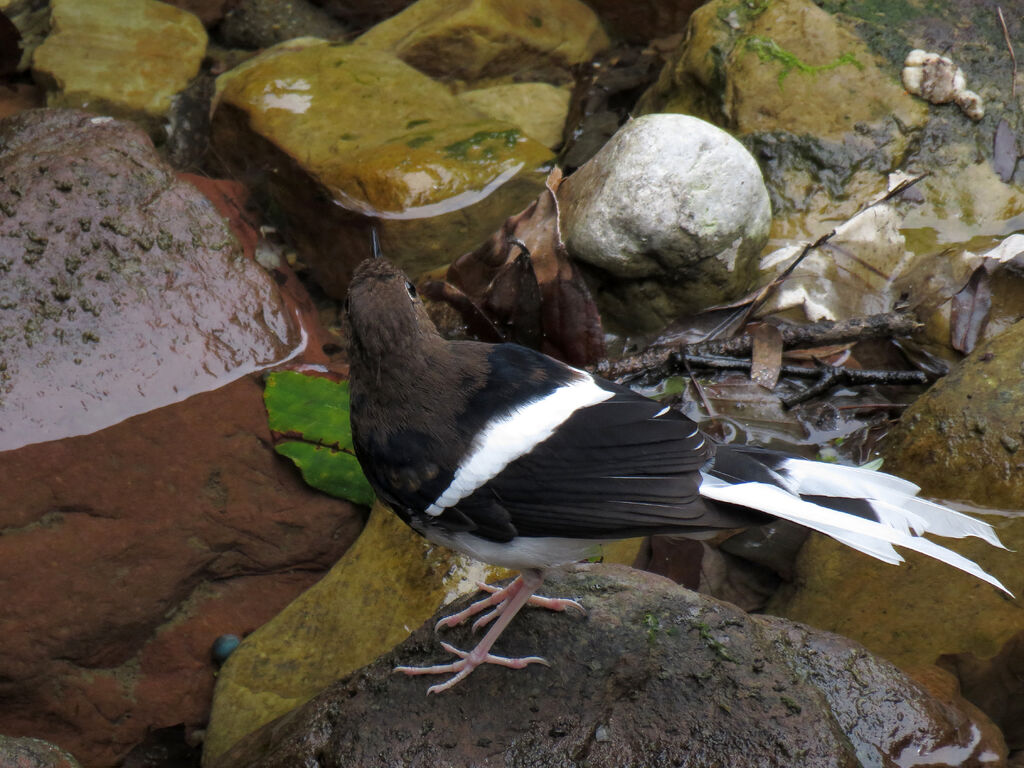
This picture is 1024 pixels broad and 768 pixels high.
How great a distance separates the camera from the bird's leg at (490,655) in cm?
289

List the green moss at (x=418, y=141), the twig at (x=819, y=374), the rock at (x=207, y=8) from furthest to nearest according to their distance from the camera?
1. the rock at (x=207, y=8)
2. the green moss at (x=418, y=141)
3. the twig at (x=819, y=374)

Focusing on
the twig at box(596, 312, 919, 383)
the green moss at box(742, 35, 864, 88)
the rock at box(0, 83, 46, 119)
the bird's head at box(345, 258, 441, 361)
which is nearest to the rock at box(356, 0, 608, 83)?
the green moss at box(742, 35, 864, 88)

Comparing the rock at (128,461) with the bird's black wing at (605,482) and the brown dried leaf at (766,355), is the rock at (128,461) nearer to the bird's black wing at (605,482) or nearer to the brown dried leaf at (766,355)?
the bird's black wing at (605,482)

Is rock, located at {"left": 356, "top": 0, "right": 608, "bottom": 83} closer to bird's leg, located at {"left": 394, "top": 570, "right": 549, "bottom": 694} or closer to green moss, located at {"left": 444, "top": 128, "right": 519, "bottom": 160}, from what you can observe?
green moss, located at {"left": 444, "top": 128, "right": 519, "bottom": 160}

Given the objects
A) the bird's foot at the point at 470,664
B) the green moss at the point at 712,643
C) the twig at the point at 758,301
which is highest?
the green moss at the point at 712,643

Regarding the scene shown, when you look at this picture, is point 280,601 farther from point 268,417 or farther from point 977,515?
point 977,515

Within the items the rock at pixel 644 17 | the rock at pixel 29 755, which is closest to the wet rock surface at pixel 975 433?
the rock at pixel 29 755

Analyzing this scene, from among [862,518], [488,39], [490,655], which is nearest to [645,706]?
[490,655]

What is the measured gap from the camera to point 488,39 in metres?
7.24

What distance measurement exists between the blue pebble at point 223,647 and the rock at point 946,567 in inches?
86.5

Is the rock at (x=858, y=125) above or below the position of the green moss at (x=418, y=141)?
above

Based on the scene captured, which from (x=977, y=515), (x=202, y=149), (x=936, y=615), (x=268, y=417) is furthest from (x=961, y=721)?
(x=202, y=149)

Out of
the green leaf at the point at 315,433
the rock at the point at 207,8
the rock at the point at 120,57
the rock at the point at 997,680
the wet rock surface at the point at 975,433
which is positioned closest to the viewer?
the rock at the point at 997,680

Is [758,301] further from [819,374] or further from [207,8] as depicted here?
[207,8]
